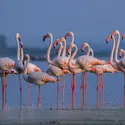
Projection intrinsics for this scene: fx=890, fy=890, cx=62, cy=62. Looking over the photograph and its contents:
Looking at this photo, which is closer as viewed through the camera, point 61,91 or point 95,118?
point 95,118

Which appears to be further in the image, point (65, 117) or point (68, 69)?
point (68, 69)

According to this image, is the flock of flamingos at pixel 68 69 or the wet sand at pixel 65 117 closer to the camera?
the wet sand at pixel 65 117

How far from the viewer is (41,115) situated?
16.9 meters

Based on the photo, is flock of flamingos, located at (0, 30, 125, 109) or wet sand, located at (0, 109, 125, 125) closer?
wet sand, located at (0, 109, 125, 125)

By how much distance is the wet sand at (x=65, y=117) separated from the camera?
15094 millimetres

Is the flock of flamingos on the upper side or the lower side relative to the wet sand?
upper

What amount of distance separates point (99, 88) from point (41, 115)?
5.35 meters

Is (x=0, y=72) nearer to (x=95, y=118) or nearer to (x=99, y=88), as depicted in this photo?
(x=99, y=88)

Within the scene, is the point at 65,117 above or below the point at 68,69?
below

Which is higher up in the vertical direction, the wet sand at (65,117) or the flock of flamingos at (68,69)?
the flock of flamingos at (68,69)

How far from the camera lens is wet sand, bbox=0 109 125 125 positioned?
49.5ft

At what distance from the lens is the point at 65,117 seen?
16.3 meters

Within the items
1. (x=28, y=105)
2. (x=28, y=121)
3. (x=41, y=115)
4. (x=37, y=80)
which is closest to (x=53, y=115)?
(x=41, y=115)

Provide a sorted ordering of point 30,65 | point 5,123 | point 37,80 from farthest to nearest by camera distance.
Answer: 1. point 30,65
2. point 37,80
3. point 5,123
